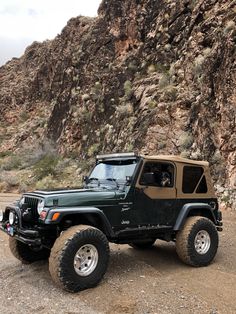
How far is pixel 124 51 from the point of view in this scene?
103 feet

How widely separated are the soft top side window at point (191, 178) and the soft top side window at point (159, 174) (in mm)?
354

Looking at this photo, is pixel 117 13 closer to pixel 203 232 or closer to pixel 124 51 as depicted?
pixel 124 51

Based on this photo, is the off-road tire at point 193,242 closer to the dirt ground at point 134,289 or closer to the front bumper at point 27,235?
the dirt ground at point 134,289

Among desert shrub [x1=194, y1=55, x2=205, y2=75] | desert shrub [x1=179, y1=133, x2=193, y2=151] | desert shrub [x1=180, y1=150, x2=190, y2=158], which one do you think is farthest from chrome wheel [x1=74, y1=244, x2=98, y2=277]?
desert shrub [x1=194, y1=55, x2=205, y2=75]

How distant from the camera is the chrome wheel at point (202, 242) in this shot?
26.4ft

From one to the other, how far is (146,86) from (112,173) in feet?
59.2

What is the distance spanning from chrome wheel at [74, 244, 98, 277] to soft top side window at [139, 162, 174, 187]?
156cm

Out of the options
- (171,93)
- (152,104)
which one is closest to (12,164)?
(152,104)

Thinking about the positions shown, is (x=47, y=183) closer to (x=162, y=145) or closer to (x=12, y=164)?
(x=162, y=145)

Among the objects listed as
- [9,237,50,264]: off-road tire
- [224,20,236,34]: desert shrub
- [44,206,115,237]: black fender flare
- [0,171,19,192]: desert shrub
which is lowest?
[0,171,19,192]: desert shrub

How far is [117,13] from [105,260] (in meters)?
29.5

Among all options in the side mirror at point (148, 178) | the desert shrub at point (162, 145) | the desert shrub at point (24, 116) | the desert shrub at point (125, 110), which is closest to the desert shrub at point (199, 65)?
the desert shrub at point (162, 145)

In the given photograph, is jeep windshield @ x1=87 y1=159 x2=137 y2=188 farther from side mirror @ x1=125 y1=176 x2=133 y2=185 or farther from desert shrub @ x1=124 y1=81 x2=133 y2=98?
desert shrub @ x1=124 y1=81 x2=133 y2=98

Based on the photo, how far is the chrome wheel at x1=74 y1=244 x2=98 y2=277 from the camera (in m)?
6.47
